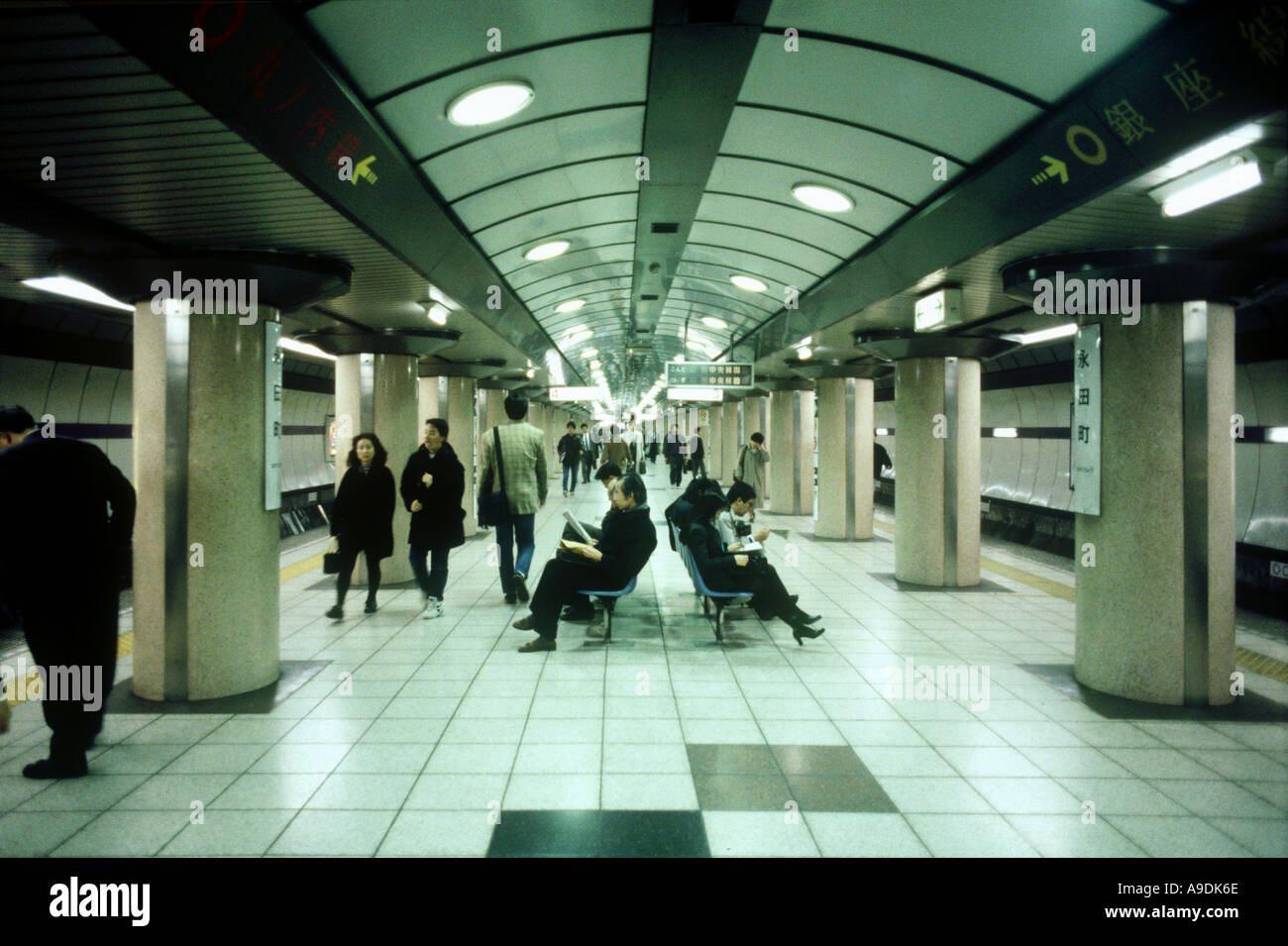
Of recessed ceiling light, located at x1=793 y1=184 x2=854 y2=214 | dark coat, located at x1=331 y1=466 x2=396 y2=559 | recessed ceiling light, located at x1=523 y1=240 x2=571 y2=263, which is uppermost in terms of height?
recessed ceiling light, located at x1=523 y1=240 x2=571 y2=263

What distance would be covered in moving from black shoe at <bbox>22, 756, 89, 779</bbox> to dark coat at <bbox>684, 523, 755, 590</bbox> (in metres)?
3.92

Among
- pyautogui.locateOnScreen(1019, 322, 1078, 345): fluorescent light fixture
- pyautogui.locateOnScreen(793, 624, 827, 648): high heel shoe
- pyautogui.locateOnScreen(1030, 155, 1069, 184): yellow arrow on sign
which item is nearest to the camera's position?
pyautogui.locateOnScreen(1030, 155, 1069, 184): yellow arrow on sign

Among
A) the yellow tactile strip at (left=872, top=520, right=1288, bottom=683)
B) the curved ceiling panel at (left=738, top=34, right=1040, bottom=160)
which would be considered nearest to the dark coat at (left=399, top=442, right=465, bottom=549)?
the curved ceiling panel at (left=738, top=34, right=1040, bottom=160)

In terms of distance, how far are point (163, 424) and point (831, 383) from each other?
9.79 metres

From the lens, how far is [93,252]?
4.01m

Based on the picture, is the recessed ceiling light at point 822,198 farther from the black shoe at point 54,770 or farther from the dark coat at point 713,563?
the black shoe at point 54,770

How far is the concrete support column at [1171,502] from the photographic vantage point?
14.0 ft

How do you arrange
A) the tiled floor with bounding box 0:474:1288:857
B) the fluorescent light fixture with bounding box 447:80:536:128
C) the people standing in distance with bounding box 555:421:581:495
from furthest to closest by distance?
the people standing in distance with bounding box 555:421:581:495, the fluorescent light fixture with bounding box 447:80:536:128, the tiled floor with bounding box 0:474:1288:857

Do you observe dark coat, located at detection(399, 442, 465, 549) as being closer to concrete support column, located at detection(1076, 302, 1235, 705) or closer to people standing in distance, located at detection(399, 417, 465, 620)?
people standing in distance, located at detection(399, 417, 465, 620)

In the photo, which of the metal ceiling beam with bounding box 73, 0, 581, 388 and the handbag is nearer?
the metal ceiling beam with bounding box 73, 0, 581, 388

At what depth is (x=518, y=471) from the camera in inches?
250

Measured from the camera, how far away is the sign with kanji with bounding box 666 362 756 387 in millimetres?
12539

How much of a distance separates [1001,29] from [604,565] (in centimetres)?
399

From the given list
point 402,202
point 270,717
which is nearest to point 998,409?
point 402,202
